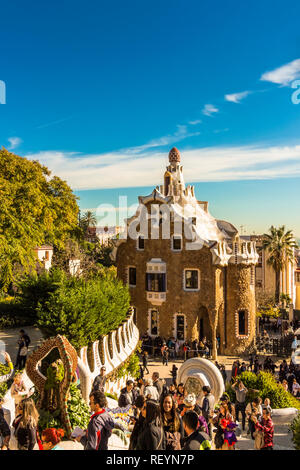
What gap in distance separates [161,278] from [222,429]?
20699 millimetres

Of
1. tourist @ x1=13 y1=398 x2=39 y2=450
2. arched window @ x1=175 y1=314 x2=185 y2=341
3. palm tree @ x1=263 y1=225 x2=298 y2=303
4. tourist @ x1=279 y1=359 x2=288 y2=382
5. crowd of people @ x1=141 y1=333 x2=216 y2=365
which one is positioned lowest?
crowd of people @ x1=141 y1=333 x2=216 y2=365

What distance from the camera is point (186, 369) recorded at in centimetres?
1578

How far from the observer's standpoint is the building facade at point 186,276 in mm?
28641

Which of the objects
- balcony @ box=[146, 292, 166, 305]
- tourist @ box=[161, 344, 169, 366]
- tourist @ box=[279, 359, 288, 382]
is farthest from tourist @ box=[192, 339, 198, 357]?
tourist @ box=[279, 359, 288, 382]

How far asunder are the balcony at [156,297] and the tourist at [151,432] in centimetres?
2292

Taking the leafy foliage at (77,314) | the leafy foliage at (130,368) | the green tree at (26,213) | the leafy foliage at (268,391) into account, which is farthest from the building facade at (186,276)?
the leafy foliage at (268,391)

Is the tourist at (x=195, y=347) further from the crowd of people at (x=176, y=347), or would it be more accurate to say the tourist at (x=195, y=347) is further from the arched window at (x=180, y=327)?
the arched window at (x=180, y=327)

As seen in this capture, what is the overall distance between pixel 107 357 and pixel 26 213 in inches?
515

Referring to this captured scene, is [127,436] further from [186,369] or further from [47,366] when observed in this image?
[186,369]

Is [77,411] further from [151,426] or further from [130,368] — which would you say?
[130,368]

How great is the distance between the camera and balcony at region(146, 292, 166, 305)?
2941 centimetres

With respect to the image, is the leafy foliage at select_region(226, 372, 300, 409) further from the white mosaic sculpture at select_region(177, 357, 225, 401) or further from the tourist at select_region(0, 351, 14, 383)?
the tourist at select_region(0, 351, 14, 383)

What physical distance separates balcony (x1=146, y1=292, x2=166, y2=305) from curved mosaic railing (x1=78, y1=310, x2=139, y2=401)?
7017 millimetres
